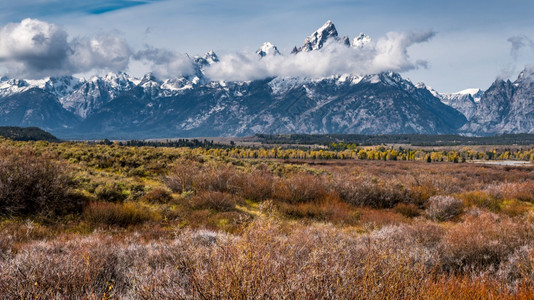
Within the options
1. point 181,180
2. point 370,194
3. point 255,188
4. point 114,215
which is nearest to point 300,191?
point 255,188

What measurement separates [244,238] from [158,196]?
9840 millimetres

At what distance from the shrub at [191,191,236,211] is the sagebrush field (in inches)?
2.0

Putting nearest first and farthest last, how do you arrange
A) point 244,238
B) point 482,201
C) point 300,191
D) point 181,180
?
point 244,238, point 300,191, point 181,180, point 482,201

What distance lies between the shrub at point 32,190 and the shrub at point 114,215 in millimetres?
700

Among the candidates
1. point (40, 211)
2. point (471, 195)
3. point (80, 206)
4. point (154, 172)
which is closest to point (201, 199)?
point (80, 206)

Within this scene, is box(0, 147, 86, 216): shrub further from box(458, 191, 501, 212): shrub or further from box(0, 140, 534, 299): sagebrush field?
box(458, 191, 501, 212): shrub

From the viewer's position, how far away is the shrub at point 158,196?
1210 cm

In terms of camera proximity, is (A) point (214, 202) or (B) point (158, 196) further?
(B) point (158, 196)

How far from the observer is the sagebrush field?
3344 millimetres

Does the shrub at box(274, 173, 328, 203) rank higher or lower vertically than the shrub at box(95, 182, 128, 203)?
lower

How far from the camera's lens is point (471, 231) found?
7.19 metres

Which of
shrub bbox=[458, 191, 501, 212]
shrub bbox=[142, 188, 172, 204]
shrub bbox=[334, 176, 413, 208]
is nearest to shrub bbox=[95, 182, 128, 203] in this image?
shrub bbox=[142, 188, 172, 204]

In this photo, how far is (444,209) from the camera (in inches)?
499

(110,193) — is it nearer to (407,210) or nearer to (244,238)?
(244,238)
